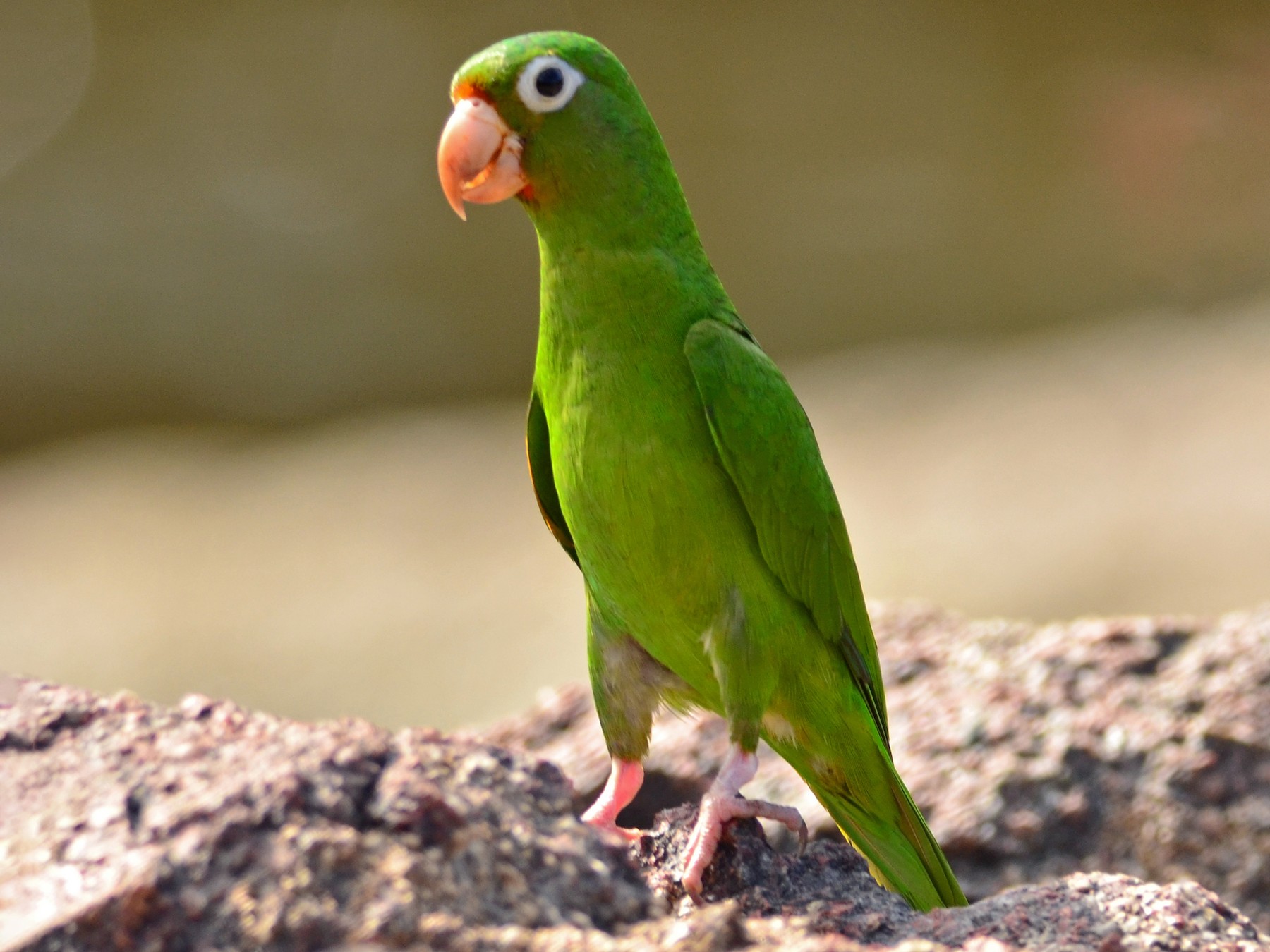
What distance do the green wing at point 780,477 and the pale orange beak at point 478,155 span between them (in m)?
0.46

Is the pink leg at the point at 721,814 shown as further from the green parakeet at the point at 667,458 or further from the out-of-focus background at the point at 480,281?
the out-of-focus background at the point at 480,281

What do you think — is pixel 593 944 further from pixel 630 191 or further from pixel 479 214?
pixel 479 214

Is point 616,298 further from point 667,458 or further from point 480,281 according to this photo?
point 480,281

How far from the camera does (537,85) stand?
228 centimetres

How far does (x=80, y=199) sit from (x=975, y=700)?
361 inches

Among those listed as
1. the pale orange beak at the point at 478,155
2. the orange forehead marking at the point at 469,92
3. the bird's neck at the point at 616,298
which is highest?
the orange forehead marking at the point at 469,92

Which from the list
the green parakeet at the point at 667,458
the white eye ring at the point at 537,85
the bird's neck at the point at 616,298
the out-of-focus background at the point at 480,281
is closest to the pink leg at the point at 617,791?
the green parakeet at the point at 667,458

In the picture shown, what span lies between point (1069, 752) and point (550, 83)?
6.53 feet

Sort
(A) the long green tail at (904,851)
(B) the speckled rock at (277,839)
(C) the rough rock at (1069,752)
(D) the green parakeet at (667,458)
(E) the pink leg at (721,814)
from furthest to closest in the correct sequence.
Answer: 1. (C) the rough rock at (1069,752)
2. (A) the long green tail at (904,851)
3. (D) the green parakeet at (667,458)
4. (E) the pink leg at (721,814)
5. (B) the speckled rock at (277,839)

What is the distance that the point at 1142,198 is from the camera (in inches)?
433

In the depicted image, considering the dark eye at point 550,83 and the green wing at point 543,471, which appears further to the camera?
the green wing at point 543,471

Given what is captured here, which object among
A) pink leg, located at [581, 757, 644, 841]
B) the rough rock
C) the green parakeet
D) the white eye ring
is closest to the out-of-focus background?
the rough rock

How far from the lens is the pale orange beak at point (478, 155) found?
226cm

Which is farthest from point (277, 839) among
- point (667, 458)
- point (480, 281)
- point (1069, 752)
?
point (480, 281)
